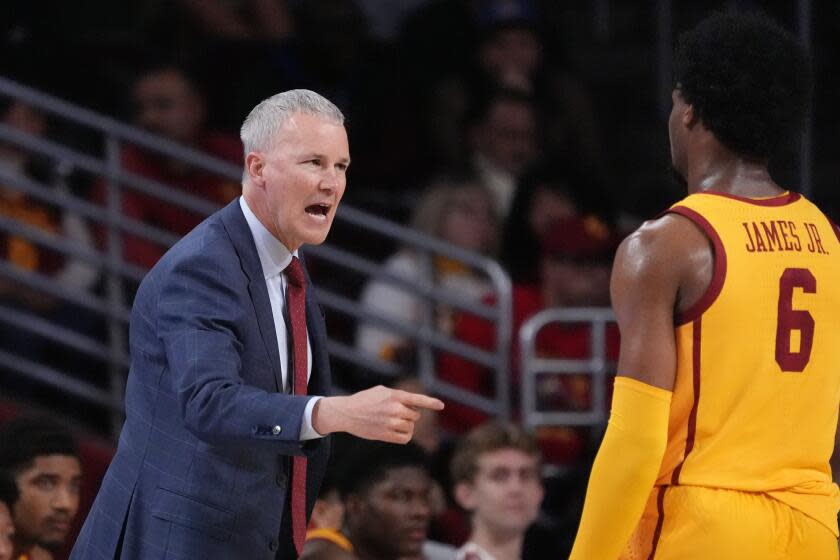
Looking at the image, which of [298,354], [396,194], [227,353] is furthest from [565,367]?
[227,353]

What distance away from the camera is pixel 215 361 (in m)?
3.29

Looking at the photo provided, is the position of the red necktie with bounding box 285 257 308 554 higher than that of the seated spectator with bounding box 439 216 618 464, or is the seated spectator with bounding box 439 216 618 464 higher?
the seated spectator with bounding box 439 216 618 464

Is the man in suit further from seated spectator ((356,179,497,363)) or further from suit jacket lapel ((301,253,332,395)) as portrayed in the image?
seated spectator ((356,179,497,363))

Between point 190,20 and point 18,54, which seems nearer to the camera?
point 18,54

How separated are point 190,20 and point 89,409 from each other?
2178 millimetres

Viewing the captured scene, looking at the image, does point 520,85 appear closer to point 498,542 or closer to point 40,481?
point 498,542

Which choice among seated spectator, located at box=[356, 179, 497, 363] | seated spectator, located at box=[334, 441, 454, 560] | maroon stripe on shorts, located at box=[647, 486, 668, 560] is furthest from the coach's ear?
seated spectator, located at box=[356, 179, 497, 363]

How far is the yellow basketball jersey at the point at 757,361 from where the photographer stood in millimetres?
3377

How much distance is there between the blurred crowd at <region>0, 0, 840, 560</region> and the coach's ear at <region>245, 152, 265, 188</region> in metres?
1.83

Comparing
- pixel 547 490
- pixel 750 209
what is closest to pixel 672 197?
pixel 547 490

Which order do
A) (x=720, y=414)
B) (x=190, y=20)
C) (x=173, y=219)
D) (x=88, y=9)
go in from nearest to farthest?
(x=720, y=414)
(x=173, y=219)
(x=190, y=20)
(x=88, y=9)

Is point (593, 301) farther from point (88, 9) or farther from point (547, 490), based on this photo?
point (88, 9)

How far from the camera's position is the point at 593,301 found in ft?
23.9

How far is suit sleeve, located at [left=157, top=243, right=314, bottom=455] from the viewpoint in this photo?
3.23m
